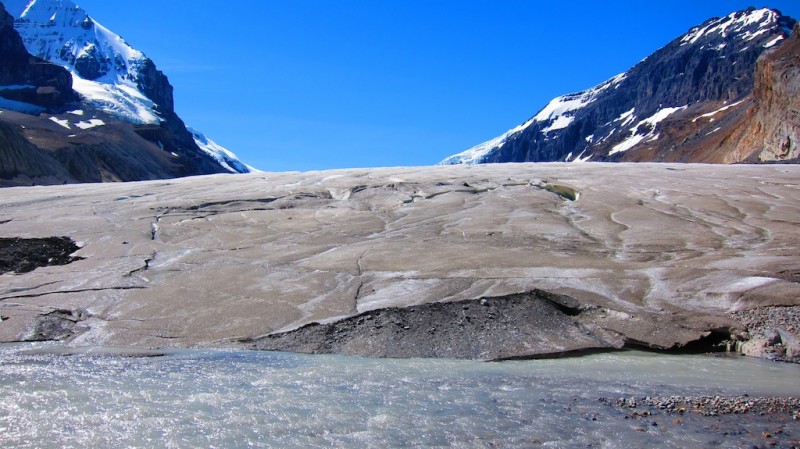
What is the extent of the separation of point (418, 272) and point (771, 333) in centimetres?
535

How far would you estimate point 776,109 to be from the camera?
79562 millimetres

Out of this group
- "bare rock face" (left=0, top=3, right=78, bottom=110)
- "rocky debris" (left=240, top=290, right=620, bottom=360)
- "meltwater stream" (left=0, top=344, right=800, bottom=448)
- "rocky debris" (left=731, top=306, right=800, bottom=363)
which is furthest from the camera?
"bare rock face" (left=0, top=3, right=78, bottom=110)

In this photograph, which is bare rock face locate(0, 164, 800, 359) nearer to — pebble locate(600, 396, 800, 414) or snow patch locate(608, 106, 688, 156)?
pebble locate(600, 396, 800, 414)

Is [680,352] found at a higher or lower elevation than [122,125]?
lower

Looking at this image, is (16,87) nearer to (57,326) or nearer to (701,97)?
(57,326)

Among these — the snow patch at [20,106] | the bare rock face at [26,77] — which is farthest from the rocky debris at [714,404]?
the bare rock face at [26,77]

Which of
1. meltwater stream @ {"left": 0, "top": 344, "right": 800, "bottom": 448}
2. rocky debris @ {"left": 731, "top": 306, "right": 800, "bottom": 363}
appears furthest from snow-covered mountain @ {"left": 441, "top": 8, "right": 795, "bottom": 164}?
meltwater stream @ {"left": 0, "top": 344, "right": 800, "bottom": 448}

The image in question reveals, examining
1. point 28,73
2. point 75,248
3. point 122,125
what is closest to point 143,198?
point 75,248

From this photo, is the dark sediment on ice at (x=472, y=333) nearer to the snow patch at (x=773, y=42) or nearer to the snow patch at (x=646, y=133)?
the snow patch at (x=646, y=133)

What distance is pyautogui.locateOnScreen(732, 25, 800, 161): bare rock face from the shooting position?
75.2 metres

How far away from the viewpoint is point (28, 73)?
526 ft

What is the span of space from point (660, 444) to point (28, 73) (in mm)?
186979

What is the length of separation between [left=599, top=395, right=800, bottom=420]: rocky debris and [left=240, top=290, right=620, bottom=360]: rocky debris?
1.99 metres

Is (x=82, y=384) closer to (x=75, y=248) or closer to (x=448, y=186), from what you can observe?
(x=75, y=248)
